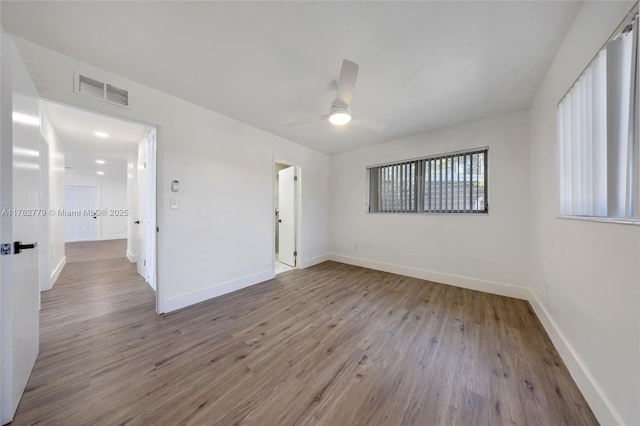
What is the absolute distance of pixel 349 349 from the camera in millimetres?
1817

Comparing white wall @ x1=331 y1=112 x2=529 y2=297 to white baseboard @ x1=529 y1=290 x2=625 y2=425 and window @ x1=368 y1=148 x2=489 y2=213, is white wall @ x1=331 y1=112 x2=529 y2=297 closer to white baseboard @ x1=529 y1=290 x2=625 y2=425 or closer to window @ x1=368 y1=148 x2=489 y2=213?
window @ x1=368 y1=148 x2=489 y2=213

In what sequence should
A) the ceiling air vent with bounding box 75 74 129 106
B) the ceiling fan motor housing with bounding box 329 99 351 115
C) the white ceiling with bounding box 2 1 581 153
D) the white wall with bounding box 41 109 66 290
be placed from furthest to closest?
the white wall with bounding box 41 109 66 290 → the ceiling fan motor housing with bounding box 329 99 351 115 → the ceiling air vent with bounding box 75 74 129 106 → the white ceiling with bounding box 2 1 581 153

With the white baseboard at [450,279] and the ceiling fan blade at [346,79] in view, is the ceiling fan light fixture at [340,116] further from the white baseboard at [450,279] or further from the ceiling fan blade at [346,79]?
the white baseboard at [450,279]

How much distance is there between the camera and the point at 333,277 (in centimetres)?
369

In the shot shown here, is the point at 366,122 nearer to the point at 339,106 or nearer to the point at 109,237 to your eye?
the point at 339,106

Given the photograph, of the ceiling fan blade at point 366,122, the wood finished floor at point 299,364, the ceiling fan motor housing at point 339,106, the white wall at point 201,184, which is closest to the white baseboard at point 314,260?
the white wall at point 201,184

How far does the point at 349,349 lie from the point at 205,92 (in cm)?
303

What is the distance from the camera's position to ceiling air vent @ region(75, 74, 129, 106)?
6.17ft

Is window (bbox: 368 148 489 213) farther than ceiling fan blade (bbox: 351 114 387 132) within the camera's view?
Yes

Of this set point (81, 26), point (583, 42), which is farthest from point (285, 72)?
point (583, 42)

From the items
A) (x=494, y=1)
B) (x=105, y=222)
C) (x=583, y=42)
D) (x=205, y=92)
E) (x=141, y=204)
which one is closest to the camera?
(x=494, y=1)

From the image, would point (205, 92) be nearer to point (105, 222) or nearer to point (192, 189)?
point (192, 189)

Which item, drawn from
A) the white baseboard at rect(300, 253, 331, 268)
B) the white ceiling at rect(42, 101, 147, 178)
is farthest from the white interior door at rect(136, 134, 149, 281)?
the white baseboard at rect(300, 253, 331, 268)

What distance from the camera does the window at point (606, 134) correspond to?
3.49ft
